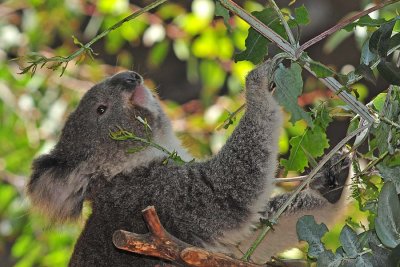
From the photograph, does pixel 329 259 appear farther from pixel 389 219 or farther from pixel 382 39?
pixel 382 39

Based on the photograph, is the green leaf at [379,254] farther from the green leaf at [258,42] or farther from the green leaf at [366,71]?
the green leaf at [258,42]

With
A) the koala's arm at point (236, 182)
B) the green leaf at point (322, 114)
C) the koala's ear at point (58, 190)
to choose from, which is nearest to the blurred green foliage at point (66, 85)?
the koala's ear at point (58, 190)

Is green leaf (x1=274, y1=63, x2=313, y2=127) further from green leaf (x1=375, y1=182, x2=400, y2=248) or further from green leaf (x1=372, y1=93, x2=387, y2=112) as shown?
green leaf (x1=372, y1=93, x2=387, y2=112)

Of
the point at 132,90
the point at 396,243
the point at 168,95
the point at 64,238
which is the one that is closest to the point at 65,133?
the point at 132,90

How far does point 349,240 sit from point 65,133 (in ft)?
7.49

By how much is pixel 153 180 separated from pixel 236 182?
0.46 meters

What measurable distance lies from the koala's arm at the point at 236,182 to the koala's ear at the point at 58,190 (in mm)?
588

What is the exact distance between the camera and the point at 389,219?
1906 mm

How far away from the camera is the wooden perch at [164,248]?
233cm

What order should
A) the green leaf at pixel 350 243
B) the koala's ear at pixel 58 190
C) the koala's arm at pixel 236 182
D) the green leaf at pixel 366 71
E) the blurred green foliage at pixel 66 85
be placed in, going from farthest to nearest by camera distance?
the blurred green foliage at pixel 66 85 → the koala's ear at pixel 58 190 → the koala's arm at pixel 236 182 → the green leaf at pixel 366 71 → the green leaf at pixel 350 243

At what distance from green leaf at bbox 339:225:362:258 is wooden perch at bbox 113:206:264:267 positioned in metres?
0.42

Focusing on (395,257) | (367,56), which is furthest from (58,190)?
(395,257)

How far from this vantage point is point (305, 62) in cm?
223

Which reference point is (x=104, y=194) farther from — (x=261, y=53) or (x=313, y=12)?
(x=313, y=12)
